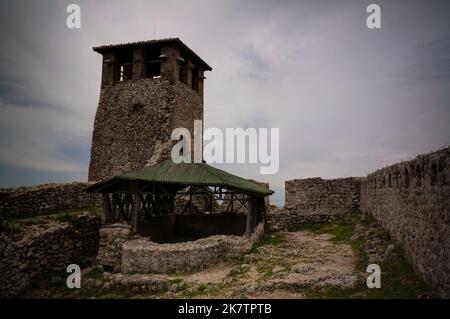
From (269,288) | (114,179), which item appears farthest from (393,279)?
(114,179)

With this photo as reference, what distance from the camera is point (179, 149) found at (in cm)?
2497

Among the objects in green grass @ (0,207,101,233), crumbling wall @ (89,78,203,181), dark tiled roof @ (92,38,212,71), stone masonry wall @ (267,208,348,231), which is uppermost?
dark tiled roof @ (92,38,212,71)

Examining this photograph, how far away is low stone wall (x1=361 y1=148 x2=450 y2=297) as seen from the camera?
6797 mm

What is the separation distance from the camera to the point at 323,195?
25.0 metres

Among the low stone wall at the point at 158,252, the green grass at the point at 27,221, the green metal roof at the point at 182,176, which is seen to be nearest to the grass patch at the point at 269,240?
the low stone wall at the point at 158,252

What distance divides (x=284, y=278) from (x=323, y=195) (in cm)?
Result: 1585

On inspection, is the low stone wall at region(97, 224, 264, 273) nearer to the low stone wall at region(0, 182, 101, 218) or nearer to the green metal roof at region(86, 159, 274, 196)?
the green metal roof at region(86, 159, 274, 196)

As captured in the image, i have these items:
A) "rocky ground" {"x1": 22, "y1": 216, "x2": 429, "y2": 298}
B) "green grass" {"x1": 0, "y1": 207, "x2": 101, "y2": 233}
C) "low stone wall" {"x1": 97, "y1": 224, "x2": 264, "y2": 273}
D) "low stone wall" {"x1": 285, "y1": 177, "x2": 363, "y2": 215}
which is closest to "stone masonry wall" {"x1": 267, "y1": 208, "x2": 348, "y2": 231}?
"low stone wall" {"x1": 285, "y1": 177, "x2": 363, "y2": 215}

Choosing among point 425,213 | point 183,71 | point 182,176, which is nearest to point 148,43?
point 183,71

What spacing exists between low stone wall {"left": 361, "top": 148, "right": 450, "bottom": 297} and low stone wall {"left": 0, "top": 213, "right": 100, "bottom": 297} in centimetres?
1324

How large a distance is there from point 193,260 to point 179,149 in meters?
13.1

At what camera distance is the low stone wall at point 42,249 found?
12625 mm

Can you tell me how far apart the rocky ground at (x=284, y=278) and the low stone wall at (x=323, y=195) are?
829 centimetres
